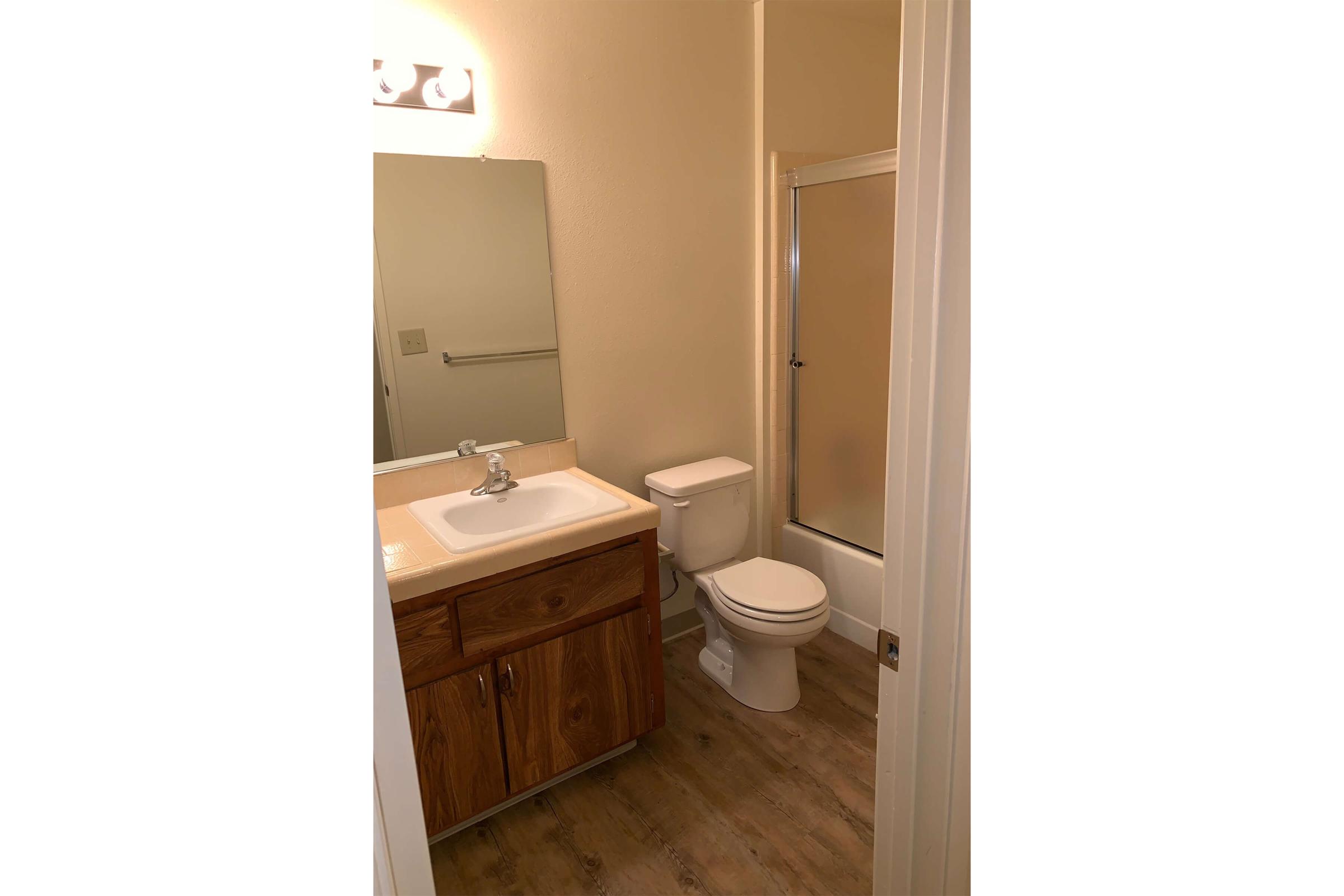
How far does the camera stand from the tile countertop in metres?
1.57

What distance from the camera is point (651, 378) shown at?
2512 millimetres

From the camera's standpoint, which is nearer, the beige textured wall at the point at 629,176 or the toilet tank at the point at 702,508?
the beige textured wall at the point at 629,176

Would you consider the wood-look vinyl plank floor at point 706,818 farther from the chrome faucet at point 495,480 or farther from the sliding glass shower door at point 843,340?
the chrome faucet at point 495,480

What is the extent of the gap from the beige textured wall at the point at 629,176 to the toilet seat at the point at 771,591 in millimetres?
480

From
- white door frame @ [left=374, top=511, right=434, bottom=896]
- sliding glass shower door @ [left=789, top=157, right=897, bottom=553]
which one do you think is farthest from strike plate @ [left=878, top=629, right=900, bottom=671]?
sliding glass shower door @ [left=789, top=157, right=897, bottom=553]

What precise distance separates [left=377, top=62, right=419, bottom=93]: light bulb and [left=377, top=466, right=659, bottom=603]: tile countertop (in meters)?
1.14

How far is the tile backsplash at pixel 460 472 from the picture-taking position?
2.01m

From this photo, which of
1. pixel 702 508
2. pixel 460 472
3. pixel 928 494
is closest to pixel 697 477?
pixel 702 508

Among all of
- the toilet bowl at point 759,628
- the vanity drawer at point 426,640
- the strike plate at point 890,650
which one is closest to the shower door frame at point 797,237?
the toilet bowl at point 759,628

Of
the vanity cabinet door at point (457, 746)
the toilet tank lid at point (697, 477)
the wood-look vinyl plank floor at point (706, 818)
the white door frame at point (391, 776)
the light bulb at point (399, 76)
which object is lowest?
the wood-look vinyl plank floor at point (706, 818)
